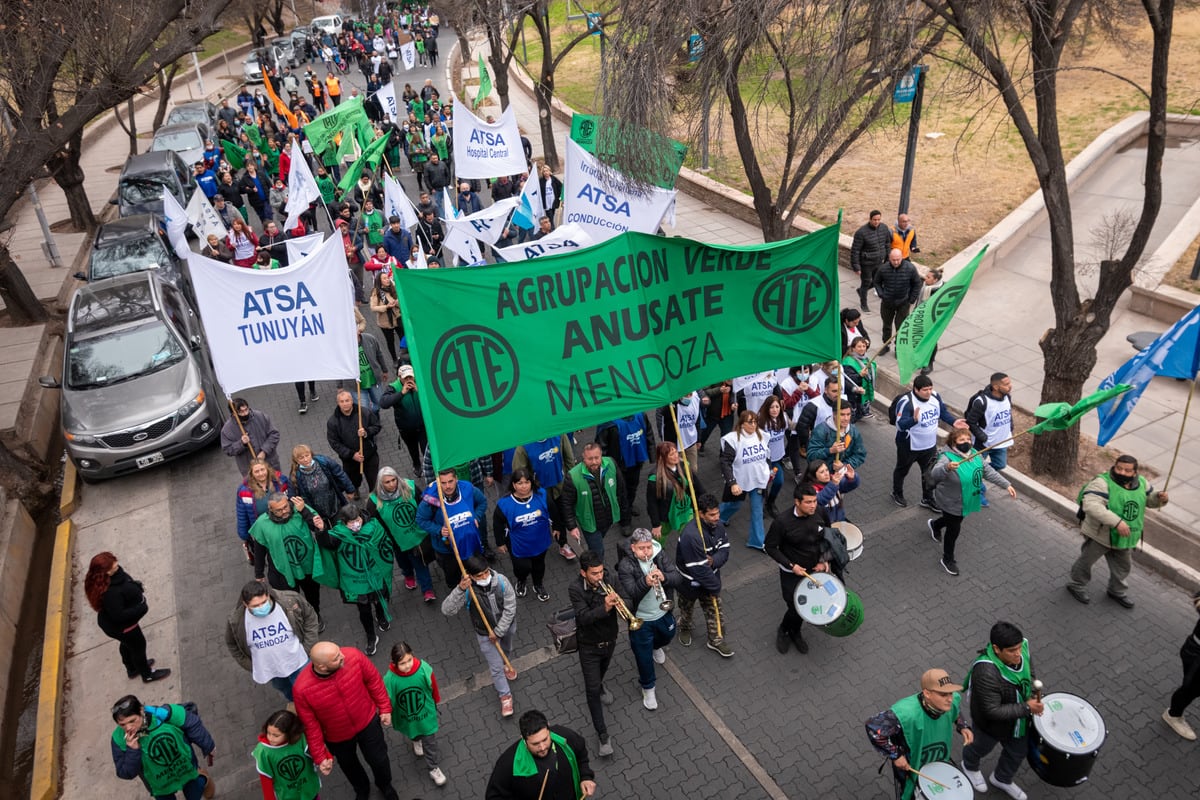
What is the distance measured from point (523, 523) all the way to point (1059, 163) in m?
6.75

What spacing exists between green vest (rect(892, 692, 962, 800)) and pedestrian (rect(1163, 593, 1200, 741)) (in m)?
2.20

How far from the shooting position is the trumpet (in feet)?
19.9

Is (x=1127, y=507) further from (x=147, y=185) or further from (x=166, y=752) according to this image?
(x=147, y=185)

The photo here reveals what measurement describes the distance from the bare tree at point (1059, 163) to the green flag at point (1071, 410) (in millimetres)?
1650

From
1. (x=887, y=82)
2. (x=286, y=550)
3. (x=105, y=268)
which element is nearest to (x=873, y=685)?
(x=286, y=550)

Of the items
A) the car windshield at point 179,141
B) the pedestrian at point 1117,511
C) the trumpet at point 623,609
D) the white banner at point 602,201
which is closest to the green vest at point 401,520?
the trumpet at point 623,609

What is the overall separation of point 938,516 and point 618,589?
4.44 m

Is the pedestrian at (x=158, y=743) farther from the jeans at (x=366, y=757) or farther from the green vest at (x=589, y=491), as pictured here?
the green vest at (x=589, y=491)

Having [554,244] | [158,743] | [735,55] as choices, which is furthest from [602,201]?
[158,743]

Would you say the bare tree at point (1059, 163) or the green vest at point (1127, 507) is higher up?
the bare tree at point (1059, 163)

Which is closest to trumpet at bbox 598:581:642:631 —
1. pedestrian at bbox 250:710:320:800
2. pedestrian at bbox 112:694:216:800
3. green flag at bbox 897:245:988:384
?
pedestrian at bbox 250:710:320:800

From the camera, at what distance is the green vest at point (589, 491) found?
7.74m

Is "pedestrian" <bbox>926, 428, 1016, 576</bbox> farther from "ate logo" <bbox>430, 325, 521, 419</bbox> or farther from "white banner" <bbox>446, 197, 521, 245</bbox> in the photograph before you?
"white banner" <bbox>446, 197, 521, 245</bbox>

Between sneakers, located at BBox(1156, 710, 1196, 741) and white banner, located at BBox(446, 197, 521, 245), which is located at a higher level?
white banner, located at BBox(446, 197, 521, 245)
